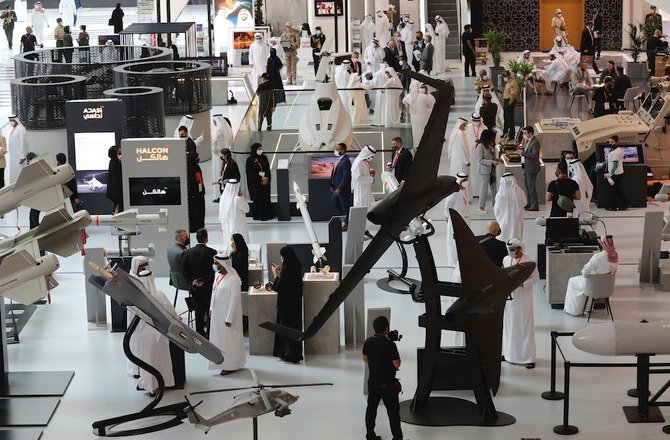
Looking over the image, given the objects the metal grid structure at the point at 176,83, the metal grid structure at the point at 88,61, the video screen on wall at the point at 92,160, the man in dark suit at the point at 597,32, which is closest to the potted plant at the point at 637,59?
the man in dark suit at the point at 597,32

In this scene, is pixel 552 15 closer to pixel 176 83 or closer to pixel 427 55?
pixel 427 55

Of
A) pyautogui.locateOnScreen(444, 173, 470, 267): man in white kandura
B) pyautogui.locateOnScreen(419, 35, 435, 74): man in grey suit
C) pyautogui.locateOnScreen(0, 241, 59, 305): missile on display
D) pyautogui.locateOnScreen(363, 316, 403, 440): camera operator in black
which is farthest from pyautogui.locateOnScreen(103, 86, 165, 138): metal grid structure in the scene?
pyautogui.locateOnScreen(419, 35, 435, 74): man in grey suit

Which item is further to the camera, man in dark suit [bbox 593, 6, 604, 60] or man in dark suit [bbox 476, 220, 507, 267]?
man in dark suit [bbox 593, 6, 604, 60]

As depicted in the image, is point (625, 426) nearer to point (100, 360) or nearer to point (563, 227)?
point (563, 227)

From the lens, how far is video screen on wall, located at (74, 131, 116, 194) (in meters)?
22.6

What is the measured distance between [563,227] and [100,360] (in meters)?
6.55

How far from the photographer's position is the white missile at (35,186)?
46.6ft

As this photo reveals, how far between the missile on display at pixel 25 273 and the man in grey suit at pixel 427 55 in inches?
952

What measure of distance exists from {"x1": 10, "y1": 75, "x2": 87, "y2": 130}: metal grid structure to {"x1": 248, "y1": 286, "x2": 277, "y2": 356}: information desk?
10229mm

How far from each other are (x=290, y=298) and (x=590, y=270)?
396cm

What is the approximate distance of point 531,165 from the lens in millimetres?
22469

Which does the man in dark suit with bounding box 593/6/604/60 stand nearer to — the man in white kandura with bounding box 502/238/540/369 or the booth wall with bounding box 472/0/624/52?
the booth wall with bounding box 472/0/624/52

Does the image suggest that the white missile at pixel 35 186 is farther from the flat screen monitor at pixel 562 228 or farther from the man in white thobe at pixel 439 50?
the man in white thobe at pixel 439 50

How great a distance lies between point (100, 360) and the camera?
52.5ft
